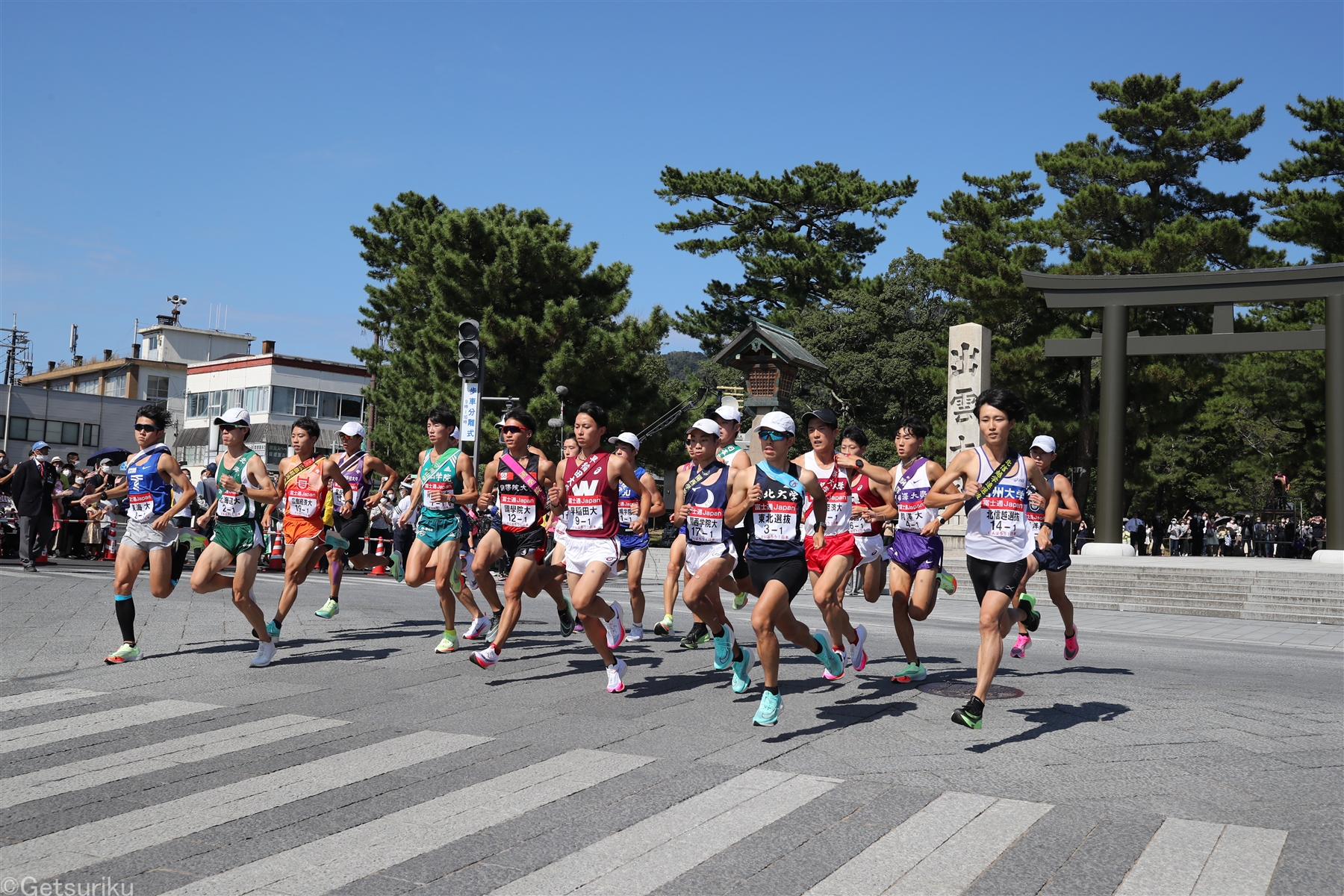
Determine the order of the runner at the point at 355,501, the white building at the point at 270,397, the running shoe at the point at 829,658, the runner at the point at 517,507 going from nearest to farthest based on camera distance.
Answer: the running shoe at the point at 829,658 → the runner at the point at 517,507 → the runner at the point at 355,501 → the white building at the point at 270,397

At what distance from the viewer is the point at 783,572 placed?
6.71m

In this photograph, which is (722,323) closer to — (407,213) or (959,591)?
(407,213)

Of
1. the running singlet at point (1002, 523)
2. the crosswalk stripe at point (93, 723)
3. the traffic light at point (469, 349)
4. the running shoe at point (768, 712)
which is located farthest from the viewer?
the traffic light at point (469, 349)

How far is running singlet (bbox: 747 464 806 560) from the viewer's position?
22.2 ft

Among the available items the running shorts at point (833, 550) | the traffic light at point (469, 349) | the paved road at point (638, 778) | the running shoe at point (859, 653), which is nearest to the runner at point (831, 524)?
the running shorts at point (833, 550)

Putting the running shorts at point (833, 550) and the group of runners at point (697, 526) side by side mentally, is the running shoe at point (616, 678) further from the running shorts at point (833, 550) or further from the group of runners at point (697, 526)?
the running shorts at point (833, 550)

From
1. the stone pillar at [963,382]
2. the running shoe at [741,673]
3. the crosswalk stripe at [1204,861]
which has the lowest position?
the crosswalk stripe at [1204,861]

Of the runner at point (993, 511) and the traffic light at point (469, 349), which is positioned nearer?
the runner at point (993, 511)

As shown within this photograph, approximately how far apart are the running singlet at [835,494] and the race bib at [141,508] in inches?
208

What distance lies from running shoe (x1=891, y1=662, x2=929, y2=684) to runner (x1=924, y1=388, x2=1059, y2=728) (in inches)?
59.2

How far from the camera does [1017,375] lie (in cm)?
3912

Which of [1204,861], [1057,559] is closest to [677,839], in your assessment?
[1204,861]

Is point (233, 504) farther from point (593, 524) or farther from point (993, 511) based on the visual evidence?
point (993, 511)

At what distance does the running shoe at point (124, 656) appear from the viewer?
8414 mm
